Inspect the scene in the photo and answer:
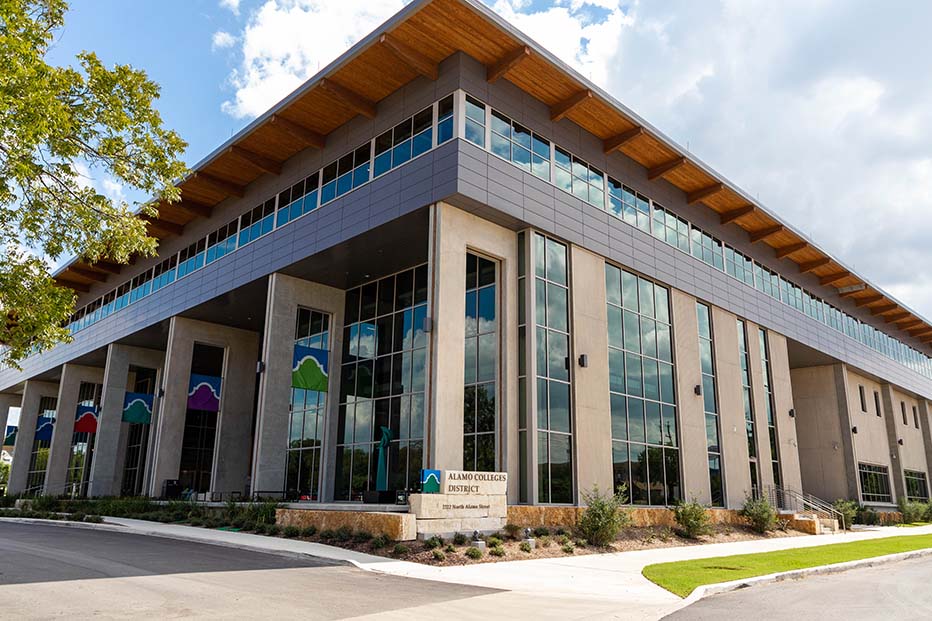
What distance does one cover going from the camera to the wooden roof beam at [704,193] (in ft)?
106

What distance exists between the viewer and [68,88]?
403 inches

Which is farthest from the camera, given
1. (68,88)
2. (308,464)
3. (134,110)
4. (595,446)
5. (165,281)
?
(165,281)

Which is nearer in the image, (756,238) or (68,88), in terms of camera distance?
(68,88)

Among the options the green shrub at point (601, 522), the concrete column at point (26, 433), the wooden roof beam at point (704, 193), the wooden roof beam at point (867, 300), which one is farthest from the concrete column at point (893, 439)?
the concrete column at point (26, 433)

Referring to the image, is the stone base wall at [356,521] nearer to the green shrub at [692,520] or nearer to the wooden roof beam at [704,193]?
the green shrub at [692,520]

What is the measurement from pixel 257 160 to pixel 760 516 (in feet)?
85.4

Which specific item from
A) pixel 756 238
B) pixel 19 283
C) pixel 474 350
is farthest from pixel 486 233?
pixel 756 238

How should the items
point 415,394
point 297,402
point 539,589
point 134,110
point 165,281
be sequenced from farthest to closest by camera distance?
point 165,281, point 297,402, point 415,394, point 539,589, point 134,110

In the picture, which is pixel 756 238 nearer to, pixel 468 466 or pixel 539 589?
pixel 468 466

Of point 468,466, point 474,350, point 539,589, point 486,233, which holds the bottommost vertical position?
point 539,589

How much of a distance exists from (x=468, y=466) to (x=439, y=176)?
9.54 m

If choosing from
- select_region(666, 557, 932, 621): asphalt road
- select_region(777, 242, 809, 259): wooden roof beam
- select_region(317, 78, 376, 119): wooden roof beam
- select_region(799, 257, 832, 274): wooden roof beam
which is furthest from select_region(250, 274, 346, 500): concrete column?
select_region(799, 257, 832, 274): wooden roof beam

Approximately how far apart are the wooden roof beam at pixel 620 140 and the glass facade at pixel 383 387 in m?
9.07

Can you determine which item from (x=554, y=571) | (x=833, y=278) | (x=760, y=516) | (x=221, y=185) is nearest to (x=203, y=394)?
(x=221, y=185)
